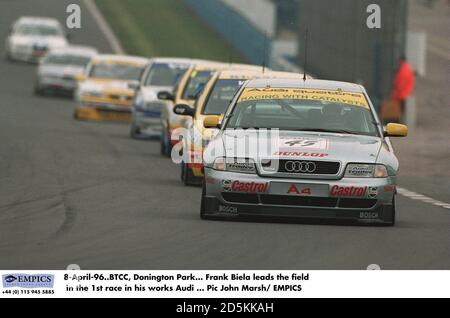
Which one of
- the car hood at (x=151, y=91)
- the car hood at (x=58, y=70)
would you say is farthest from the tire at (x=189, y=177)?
the car hood at (x=58, y=70)

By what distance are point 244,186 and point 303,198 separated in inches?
21.5

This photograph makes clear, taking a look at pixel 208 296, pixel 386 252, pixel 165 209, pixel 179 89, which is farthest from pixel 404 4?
pixel 208 296

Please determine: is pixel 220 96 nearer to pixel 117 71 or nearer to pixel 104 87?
pixel 104 87

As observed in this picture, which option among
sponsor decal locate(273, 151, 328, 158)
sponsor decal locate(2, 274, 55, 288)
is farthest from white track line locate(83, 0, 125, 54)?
sponsor decal locate(2, 274, 55, 288)

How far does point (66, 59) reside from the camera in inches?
1773

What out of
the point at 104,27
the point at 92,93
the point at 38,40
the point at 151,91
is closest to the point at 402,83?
the point at 92,93

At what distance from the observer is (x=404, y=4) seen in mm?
36312

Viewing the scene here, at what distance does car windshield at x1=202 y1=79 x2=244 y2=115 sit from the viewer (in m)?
20.8

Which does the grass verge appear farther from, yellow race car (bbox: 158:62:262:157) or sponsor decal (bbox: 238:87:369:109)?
sponsor decal (bbox: 238:87:369:109)

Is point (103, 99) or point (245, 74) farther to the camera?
point (103, 99)
